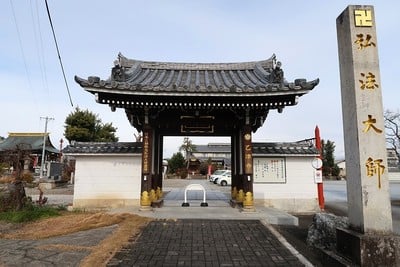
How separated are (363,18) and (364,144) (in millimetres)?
2339

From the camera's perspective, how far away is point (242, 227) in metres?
8.28

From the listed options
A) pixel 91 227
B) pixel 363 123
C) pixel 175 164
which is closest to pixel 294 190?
pixel 363 123

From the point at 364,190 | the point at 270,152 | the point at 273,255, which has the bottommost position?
the point at 273,255

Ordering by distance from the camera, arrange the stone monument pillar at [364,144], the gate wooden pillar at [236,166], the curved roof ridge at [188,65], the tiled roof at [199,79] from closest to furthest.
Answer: the stone monument pillar at [364,144] → the tiled roof at [199,79] → the gate wooden pillar at [236,166] → the curved roof ridge at [188,65]

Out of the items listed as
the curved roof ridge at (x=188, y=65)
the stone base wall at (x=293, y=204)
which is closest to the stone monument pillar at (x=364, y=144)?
the stone base wall at (x=293, y=204)

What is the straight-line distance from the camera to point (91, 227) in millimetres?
8070

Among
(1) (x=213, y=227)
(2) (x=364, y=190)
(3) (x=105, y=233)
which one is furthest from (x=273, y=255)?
(3) (x=105, y=233)

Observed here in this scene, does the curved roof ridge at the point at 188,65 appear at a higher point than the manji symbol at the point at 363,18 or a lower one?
higher

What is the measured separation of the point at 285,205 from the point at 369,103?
8.55 metres

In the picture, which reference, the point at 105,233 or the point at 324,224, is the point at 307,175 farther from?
the point at 105,233

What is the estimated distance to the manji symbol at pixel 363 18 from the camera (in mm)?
5496

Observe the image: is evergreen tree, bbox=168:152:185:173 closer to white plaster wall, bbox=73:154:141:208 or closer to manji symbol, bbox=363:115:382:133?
white plaster wall, bbox=73:154:141:208

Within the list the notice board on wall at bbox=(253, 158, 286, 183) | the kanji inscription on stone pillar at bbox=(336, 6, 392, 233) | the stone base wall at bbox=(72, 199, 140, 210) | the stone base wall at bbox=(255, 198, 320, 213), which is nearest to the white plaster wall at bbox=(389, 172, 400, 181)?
the stone base wall at bbox=(255, 198, 320, 213)

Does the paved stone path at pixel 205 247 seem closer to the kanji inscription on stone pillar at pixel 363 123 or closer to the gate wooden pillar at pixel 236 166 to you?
the kanji inscription on stone pillar at pixel 363 123
